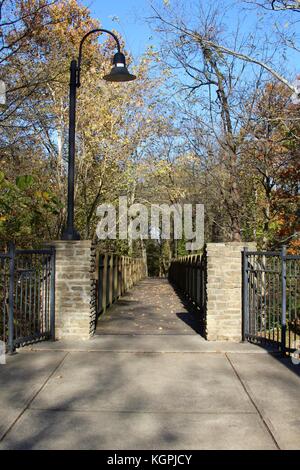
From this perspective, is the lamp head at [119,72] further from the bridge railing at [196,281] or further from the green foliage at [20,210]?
the bridge railing at [196,281]

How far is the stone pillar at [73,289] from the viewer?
27.0 ft

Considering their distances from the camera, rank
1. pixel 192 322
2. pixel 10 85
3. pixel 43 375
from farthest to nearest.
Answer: pixel 10 85 < pixel 192 322 < pixel 43 375

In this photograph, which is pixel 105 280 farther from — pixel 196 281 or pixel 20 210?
pixel 20 210

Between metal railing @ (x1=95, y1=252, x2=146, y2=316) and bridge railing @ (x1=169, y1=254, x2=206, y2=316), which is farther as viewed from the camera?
metal railing @ (x1=95, y1=252, x2=146, y2=316)

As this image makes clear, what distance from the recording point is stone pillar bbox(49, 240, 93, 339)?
823 cm

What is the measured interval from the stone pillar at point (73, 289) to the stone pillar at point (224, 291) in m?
2.08

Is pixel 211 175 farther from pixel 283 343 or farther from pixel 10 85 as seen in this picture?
pixel 283 343

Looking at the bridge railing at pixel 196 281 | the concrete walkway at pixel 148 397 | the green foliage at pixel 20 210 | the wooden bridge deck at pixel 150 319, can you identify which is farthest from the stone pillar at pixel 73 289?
the bridge railing at pixel 196 281

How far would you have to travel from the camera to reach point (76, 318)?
27.0 feet

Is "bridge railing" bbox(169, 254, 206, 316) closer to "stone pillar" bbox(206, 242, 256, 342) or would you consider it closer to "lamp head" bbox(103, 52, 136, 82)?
"stone pillar" bbox(206, 242, 256, 342)

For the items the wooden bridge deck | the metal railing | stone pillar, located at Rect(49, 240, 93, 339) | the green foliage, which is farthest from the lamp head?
the wooden bridge deck

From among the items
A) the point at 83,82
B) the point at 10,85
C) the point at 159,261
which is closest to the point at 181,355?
the point at 10,85

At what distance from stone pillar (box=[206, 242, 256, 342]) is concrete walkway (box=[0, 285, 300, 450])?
0.42 metres

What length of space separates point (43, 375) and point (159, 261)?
5235 cm
